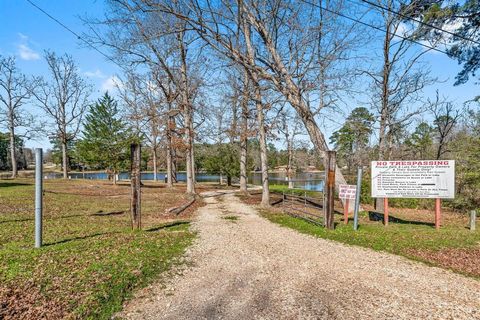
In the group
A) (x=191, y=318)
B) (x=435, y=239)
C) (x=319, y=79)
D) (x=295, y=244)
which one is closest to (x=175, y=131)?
(x=319, y=79)

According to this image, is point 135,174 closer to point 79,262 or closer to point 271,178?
point 79,262

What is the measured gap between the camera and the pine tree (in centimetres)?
3059

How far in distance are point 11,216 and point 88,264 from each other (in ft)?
21.9

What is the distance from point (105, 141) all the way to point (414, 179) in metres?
29.1

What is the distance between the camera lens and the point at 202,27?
1178 centimetres

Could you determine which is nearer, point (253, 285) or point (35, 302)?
point (35, 302)

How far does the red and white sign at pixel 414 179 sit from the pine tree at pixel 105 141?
85.6 ft

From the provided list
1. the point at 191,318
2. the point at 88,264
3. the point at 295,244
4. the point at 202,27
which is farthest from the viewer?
the point at 202,27

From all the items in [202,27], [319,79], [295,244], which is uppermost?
[202,27]

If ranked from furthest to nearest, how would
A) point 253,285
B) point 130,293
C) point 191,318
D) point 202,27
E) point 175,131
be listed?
point 175,131
point 202,27
point 253,285
point 130,293
point 191,318

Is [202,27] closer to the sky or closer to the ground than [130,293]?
closer to the sky

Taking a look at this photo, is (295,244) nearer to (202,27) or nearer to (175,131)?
(202,27)

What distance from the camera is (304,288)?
4398 millimetres

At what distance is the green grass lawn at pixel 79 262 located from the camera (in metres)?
3.73
